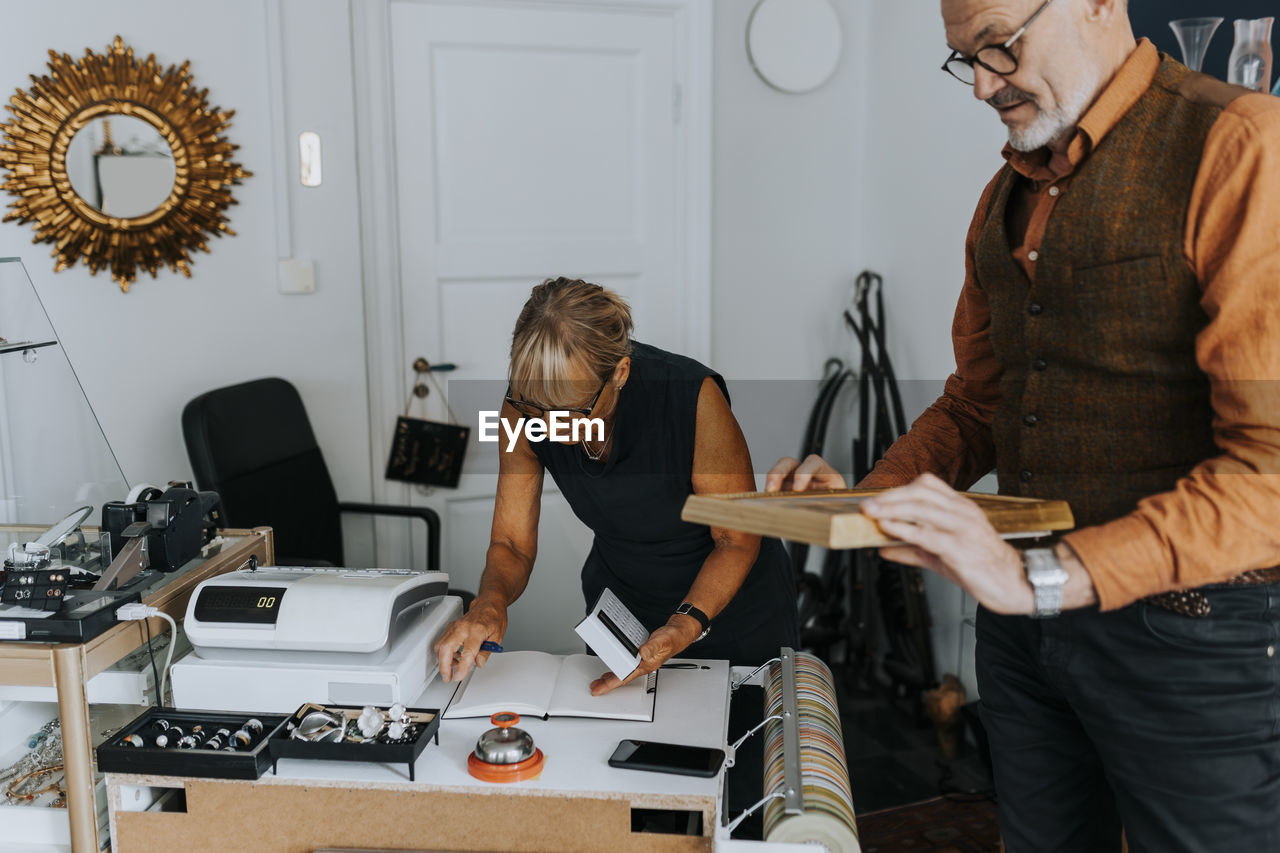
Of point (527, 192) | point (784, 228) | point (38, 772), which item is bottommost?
point (38, 772)

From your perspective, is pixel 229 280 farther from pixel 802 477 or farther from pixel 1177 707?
pixel 1177 707

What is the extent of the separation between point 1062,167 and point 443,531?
2.62 m

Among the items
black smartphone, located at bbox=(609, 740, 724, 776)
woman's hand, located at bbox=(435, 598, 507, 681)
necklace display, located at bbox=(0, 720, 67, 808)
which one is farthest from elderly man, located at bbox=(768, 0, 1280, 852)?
necklace display, located at bbox=(0, 720, 67, 808)

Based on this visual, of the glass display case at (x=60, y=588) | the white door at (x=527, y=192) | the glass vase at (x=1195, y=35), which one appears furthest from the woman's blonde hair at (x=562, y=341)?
the white door at (x=527, y=192)

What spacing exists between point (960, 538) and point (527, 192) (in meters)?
2.65

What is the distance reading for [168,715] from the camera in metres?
1.55

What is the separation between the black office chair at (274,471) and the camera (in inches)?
107

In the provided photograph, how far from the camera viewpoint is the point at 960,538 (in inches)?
39.3

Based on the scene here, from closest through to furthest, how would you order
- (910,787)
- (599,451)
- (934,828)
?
(599,451) → (934,828) → (910,787)

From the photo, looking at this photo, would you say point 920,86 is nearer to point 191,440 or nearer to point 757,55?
point 757,55

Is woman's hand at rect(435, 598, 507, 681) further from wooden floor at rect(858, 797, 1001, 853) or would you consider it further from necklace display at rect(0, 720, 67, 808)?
wooden floor at rect(858, 797, 1001, 853)

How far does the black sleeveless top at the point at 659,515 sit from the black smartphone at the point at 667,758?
0.52m

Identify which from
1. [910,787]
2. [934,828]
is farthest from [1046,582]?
[910,787]

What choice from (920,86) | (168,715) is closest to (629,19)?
(920,86)
